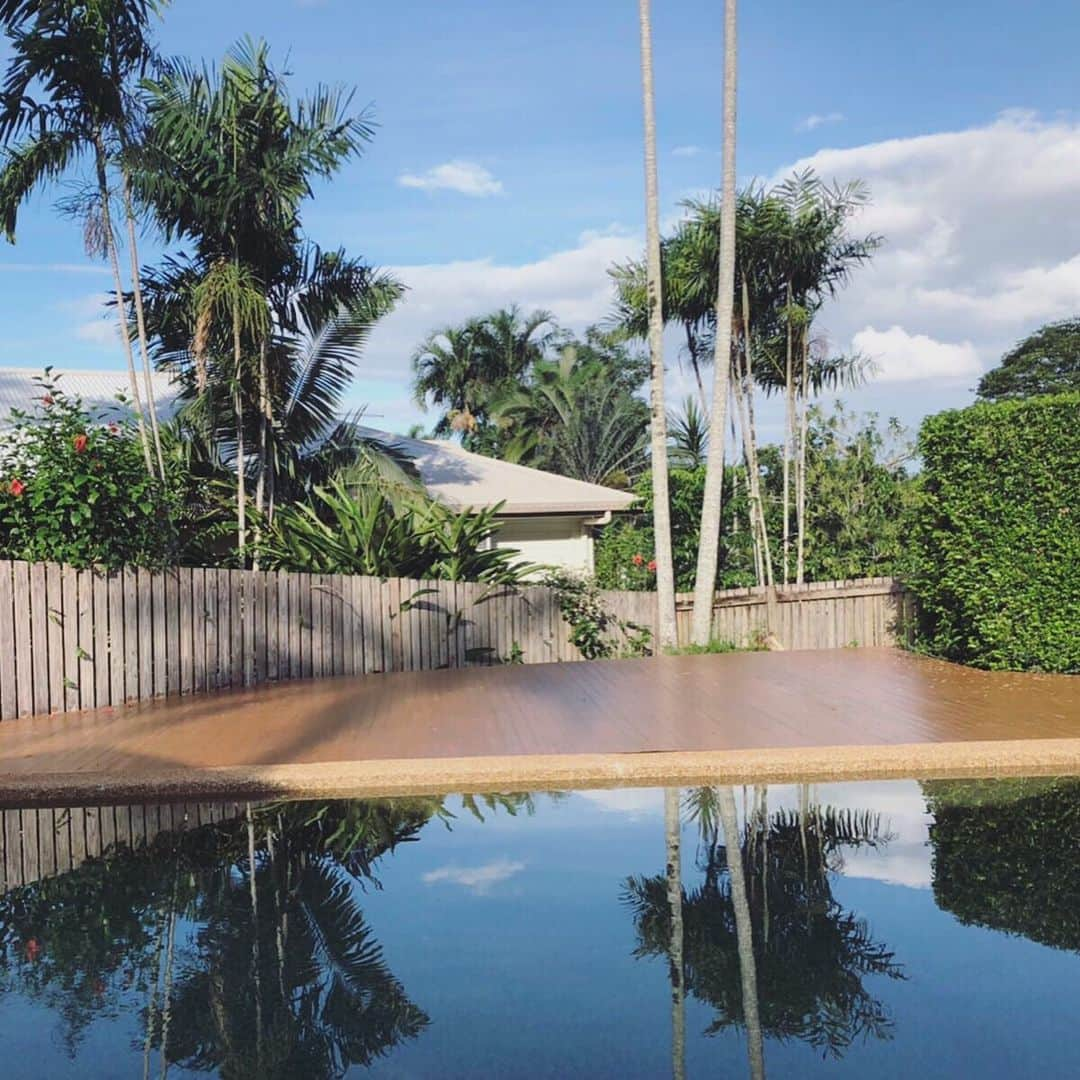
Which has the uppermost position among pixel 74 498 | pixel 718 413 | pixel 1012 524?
pixel 718 413

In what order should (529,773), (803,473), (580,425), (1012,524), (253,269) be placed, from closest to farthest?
(529,773)
(1012,524)
(253,269)
(803,473)
(580,425)

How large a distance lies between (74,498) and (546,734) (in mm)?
4693

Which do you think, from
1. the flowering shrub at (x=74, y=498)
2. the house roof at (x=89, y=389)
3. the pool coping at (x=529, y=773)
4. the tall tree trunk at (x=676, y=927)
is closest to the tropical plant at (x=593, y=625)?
the flowering shrub at (x=74, y=498)

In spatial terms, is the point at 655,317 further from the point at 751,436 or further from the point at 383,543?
the point at 383,543

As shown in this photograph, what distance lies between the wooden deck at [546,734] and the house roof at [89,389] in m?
8.74

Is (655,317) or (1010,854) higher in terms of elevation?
(655,317)

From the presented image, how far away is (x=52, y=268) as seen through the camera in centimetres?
1571

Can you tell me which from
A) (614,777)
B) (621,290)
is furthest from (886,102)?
(614,777)

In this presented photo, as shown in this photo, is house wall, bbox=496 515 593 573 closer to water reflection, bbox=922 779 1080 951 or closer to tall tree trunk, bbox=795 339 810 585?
tall tree trunk, bbox=795 339 810 585

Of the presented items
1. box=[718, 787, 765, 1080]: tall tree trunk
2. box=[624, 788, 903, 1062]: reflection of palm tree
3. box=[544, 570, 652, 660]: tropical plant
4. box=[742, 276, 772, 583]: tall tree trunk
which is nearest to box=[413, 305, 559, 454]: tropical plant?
box=[742, 276, 772, 583]: tall tree trunk

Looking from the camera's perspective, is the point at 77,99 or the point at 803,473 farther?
the point at 803,473

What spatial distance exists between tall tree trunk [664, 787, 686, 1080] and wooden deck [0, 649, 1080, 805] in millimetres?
677

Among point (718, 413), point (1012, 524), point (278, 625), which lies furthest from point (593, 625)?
point (1012, 524)

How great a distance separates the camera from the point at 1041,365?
2084 inches
